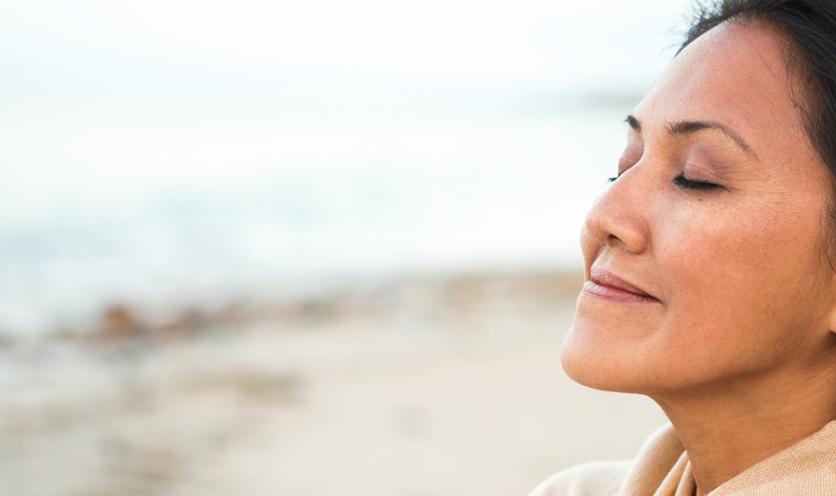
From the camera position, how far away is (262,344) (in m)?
6.23

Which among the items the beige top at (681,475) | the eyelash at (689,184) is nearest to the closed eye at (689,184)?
the eyelash at (689,184)

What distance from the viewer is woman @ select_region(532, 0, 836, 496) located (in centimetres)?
144

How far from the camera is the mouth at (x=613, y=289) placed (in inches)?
59.4

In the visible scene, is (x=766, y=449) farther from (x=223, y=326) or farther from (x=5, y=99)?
(x=5, y=99)

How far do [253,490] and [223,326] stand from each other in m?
2.46

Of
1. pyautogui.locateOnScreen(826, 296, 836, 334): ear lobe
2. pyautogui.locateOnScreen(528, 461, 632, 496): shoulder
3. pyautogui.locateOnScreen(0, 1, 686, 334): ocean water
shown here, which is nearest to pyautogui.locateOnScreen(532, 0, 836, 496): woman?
pyautogui.locateOnScreen(826, 296, 836, 334): ear lobe

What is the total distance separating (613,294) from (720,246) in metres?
0.18

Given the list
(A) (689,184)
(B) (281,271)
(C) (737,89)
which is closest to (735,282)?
(A) (689,184)

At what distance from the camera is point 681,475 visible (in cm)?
169

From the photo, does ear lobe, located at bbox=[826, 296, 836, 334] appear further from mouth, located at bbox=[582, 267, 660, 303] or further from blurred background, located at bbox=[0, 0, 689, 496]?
blurred background, located at bbox=[0, 0, 689, 496]

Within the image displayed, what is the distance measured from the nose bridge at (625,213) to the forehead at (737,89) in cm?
9

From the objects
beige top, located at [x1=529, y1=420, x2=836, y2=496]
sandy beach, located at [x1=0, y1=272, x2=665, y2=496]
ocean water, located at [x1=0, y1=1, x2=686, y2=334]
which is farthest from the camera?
ocean water, located at [x1=0, y1=1, x2=686, y2=334]

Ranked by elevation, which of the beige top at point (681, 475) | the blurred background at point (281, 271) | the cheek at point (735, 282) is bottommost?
the beige top at point (681, 475)

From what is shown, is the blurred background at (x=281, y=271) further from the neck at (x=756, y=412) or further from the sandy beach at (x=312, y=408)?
the neck at (x=756, y=412)
